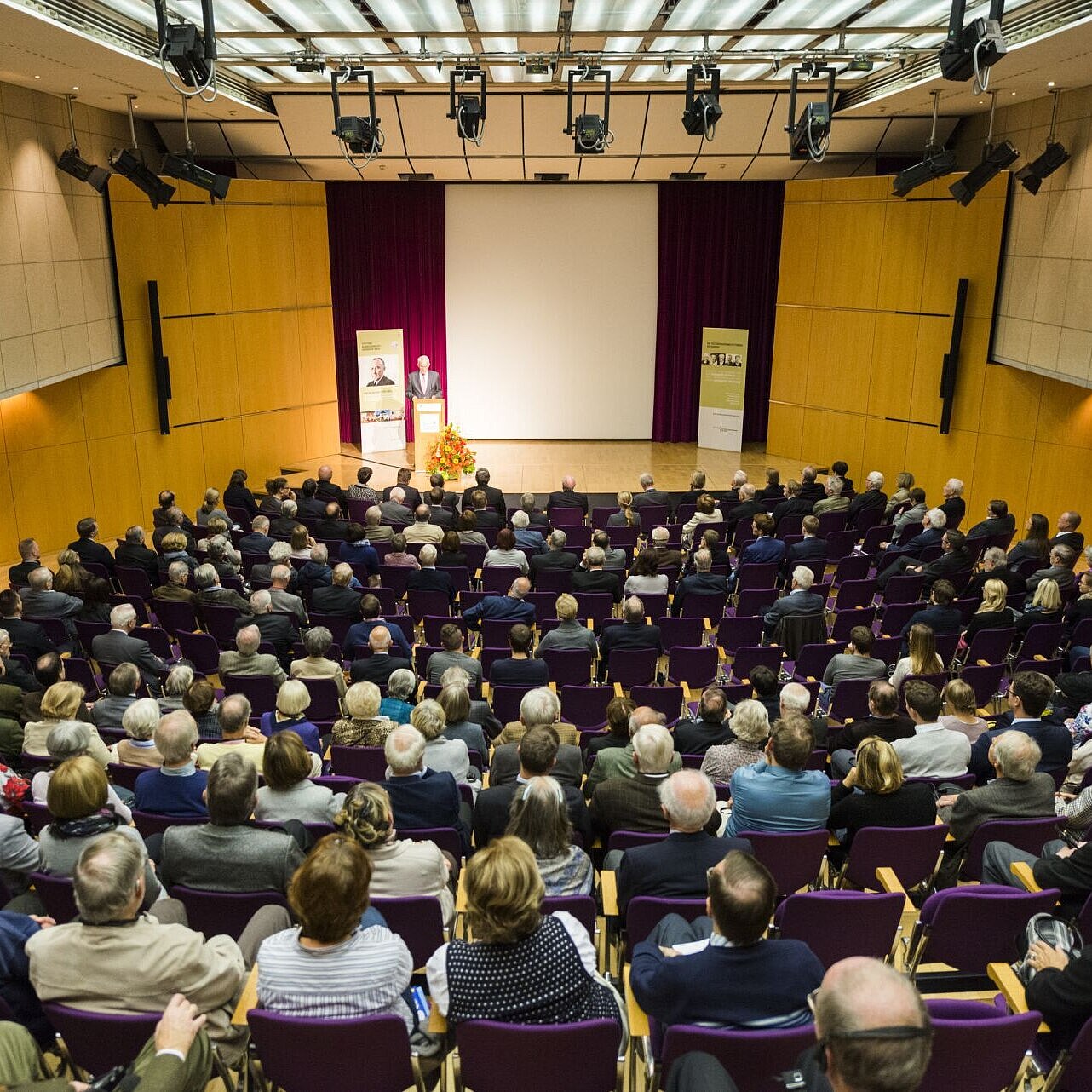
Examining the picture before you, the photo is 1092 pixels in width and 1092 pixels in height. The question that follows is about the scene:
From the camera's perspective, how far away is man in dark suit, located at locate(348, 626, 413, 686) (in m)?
6.98

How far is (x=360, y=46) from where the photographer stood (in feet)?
40.2

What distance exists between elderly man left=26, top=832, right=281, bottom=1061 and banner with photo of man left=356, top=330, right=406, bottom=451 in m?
14.5

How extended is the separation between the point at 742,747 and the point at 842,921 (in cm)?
171

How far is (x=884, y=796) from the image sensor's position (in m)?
4.56

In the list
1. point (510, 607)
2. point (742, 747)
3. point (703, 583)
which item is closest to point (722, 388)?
point (703, 583)

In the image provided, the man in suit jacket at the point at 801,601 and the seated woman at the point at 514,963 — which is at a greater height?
the seated woman at the point at 514,963

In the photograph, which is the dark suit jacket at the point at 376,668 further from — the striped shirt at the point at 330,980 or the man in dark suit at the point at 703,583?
the striped shirt at the point at 330,980

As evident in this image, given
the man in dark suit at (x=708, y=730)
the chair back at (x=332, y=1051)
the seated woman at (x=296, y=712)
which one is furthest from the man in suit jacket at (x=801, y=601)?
the chair back at (x=332, y=1051)

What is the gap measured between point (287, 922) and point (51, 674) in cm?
375

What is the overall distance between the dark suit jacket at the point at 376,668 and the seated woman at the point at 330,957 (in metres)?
4.01

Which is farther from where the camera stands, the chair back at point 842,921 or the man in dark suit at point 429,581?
the man in dark suit at point 429,581

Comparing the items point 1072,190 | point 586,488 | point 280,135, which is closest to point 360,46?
point 280,135

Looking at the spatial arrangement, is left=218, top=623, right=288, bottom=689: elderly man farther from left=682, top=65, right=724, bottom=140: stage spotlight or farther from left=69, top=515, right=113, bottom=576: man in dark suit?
left=682, top=65, right=724, bottom=140: stage spotlight

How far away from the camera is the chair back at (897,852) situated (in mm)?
4285
